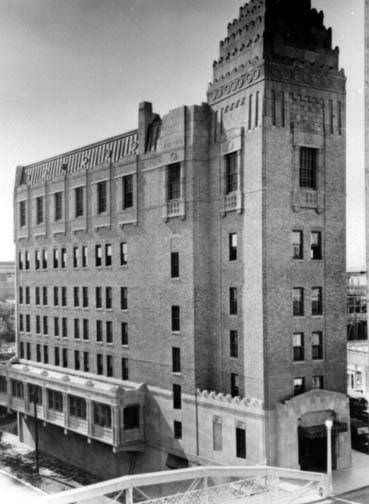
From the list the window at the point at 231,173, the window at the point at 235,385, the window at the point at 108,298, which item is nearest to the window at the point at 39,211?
the window at the point at 108,298

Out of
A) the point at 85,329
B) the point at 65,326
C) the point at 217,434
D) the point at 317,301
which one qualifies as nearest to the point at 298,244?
the point at 317,301

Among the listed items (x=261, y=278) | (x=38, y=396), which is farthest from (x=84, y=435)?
(x=261, y=278)

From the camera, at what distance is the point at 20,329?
205 feet

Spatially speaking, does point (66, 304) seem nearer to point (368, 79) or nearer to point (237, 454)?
point (237, 454)

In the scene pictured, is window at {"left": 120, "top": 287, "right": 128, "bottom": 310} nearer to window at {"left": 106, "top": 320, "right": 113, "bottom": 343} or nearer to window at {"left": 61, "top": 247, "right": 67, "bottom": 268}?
window at {"left": 106, "top": 320, "right": 113, "bottom": 343}

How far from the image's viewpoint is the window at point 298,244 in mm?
38750

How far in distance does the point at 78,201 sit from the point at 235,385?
22.2 m

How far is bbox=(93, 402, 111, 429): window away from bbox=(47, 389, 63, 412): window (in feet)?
18.2

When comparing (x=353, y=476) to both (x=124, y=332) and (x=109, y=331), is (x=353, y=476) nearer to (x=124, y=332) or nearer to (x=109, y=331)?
(x=124, y=332)

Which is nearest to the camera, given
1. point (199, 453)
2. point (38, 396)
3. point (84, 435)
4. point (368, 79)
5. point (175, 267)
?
point (368, 79)

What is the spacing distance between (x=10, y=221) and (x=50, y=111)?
110ft

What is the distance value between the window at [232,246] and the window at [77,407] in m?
16.9

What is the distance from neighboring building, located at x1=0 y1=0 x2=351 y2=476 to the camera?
123ft

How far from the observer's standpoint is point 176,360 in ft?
140
